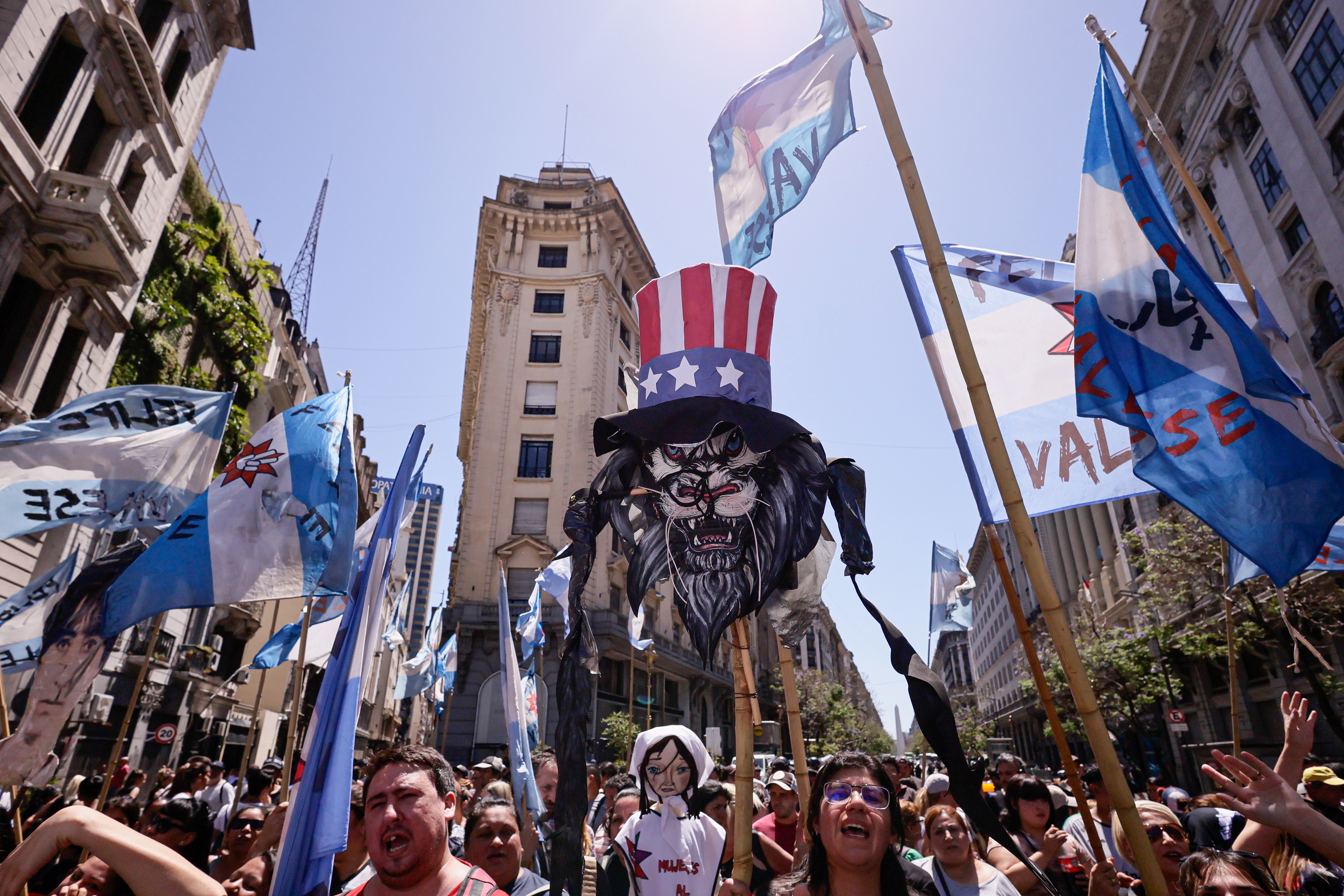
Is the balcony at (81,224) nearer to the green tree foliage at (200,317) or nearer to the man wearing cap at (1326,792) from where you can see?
the green tree foliage at (200,317)

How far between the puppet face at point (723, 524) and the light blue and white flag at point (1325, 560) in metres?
3.36

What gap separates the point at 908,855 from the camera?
443 cm

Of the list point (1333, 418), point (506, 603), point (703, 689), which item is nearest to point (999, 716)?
point (703, 689)

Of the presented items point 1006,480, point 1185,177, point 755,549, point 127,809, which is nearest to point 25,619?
point 127,809

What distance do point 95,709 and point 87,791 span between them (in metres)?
9.28

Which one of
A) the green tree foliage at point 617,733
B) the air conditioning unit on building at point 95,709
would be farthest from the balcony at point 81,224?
the green tree foliage at point 617,733

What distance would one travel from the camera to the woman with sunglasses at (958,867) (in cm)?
313

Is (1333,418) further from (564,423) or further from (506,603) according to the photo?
(564,423)

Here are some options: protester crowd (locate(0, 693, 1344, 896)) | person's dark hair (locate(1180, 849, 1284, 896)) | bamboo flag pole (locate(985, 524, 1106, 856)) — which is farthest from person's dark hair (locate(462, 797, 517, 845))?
person's dark hair (locate(1180, 849, 1284, 896))

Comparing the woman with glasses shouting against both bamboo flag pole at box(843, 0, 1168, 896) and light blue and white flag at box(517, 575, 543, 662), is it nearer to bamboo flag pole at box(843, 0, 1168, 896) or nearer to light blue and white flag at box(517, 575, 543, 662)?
bamboo flag pole at box(843, 0, 1168, 896)

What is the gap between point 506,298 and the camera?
3189cm

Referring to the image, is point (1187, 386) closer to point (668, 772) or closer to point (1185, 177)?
point (1185, 177)

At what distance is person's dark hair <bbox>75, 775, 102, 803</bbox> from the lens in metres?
7.80

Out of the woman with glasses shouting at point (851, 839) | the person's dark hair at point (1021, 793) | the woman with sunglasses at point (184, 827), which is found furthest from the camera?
the person's dark hair at point (1021, 793)
